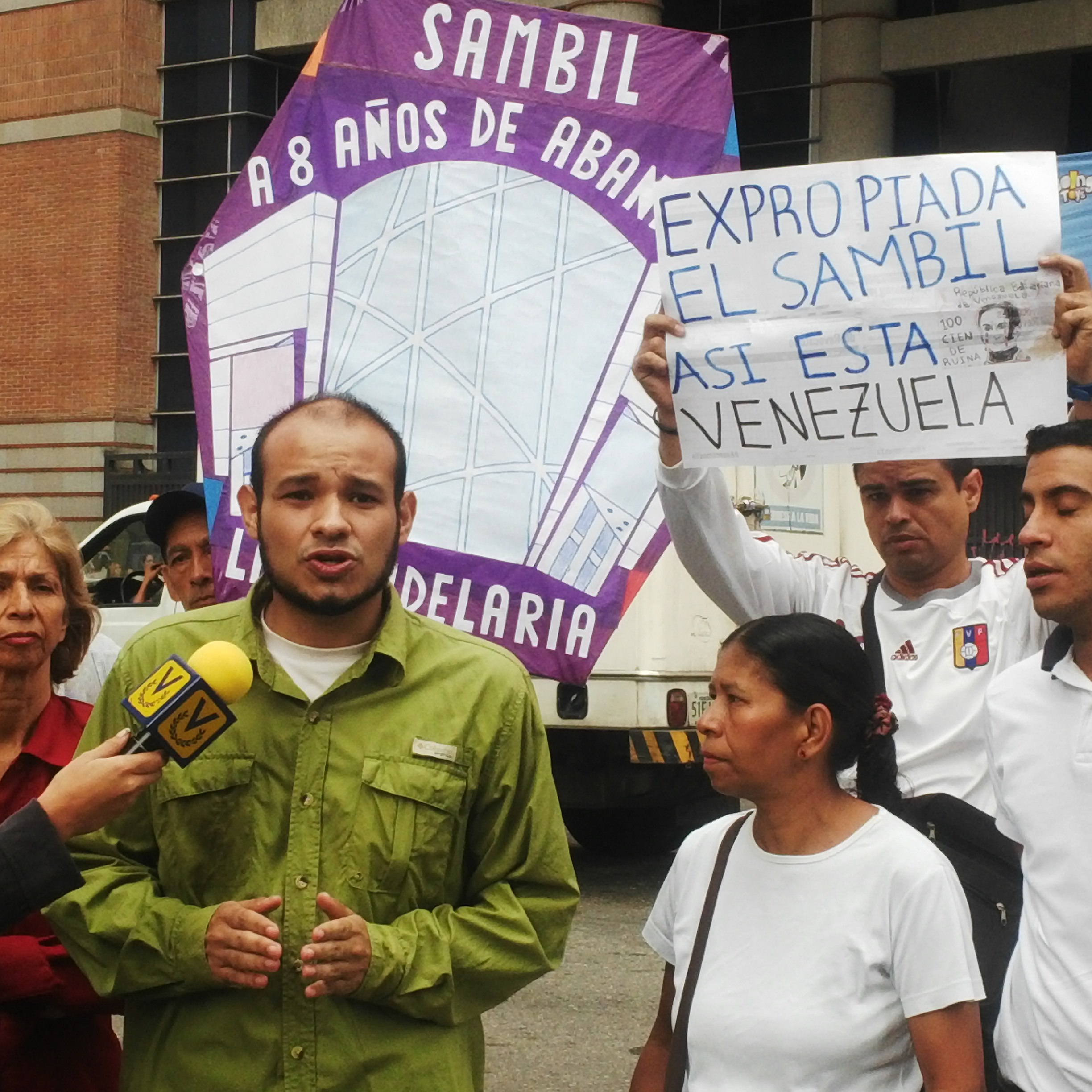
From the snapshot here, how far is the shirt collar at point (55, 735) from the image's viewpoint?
3369 millimetres

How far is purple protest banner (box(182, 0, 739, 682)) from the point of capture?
429 centimetres

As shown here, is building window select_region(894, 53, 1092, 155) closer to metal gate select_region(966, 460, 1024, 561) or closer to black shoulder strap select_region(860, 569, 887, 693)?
metal gate select_region(966, 460, 1024, 561)

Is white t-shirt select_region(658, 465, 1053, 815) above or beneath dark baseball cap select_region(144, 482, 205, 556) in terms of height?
beneath

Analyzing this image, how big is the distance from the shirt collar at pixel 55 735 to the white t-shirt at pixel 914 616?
4.40 feet

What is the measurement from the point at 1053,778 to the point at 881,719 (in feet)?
1.07

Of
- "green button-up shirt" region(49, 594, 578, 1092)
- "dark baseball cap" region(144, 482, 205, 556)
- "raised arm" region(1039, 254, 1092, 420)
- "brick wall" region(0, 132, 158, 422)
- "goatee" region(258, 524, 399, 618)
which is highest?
"brick wall" region(0, 132, 158, 422)

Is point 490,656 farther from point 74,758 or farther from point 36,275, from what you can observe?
point 36,275

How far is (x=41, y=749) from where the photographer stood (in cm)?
338

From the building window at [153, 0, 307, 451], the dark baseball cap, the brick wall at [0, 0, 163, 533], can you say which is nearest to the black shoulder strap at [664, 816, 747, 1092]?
the dark baseball cap

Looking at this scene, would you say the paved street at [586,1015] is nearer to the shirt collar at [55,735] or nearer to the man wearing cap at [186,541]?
the man wearing cap at [186,541]

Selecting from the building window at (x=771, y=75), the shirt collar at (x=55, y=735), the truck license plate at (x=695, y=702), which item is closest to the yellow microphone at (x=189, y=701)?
the shirt collar at (x=55, y=735)

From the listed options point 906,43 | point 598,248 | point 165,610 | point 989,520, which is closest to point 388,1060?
point 598,248

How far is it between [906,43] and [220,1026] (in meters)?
20.3

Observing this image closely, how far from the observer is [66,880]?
271 centimetres
